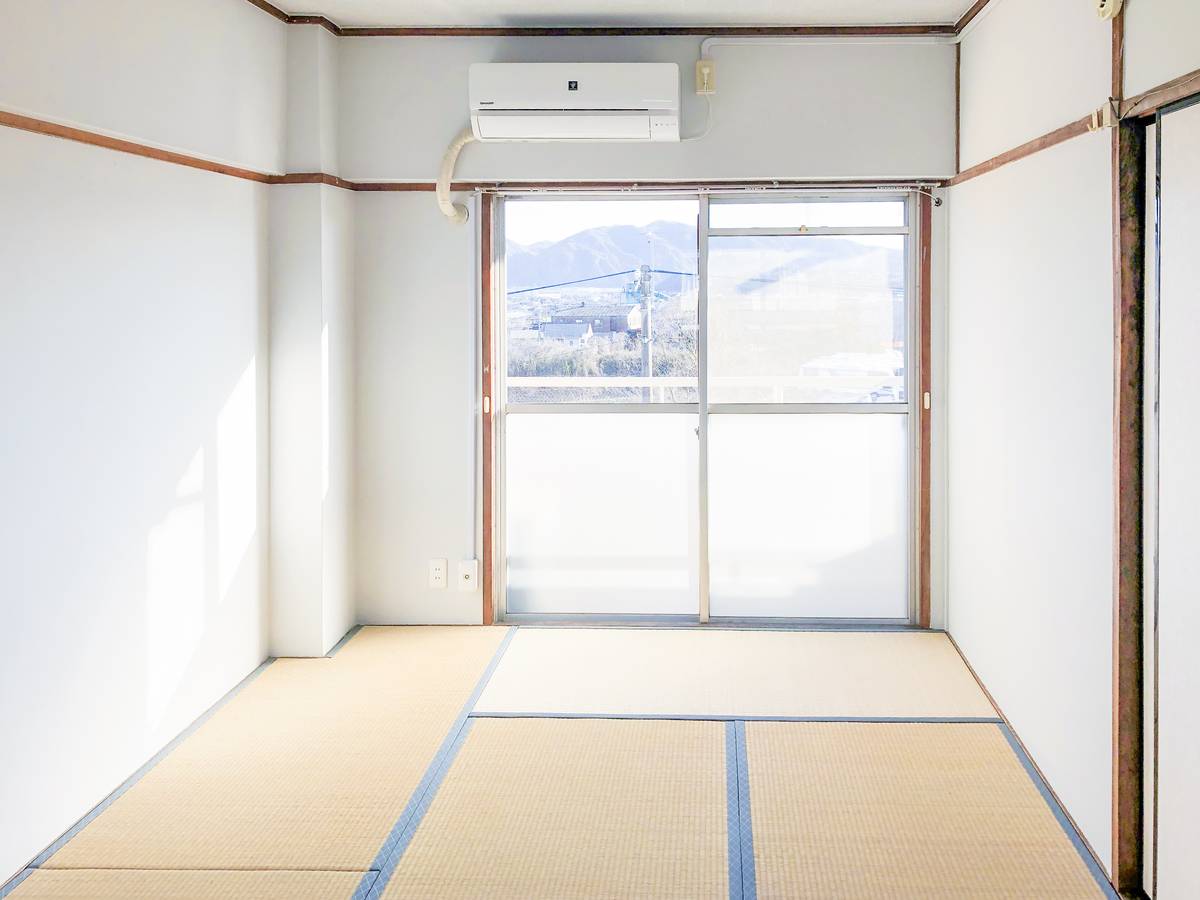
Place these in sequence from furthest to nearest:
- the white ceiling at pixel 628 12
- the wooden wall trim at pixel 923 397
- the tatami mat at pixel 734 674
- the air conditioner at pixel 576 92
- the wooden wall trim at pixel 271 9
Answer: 1. the wooden wall trim at pixel 923 397
2. the air conditioner at pixel 576 92
3. the white ceiling at pixel 628 12
4. the wooden wall trim at pixel 271 9
5. the tatami mat at pixel 734 674

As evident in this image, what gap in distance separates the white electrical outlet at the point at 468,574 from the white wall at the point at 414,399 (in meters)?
0.04

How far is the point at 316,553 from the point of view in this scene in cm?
398

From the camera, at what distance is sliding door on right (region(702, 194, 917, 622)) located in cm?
432

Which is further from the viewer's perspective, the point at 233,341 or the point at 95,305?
the point at 233,341

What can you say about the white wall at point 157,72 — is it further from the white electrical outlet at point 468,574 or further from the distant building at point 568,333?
the white electrical outlet at point 468,574

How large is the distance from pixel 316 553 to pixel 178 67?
1.88m

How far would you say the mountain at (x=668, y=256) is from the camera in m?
4.32

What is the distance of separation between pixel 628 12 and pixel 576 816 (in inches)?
120

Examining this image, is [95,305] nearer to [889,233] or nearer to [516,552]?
[516,552]

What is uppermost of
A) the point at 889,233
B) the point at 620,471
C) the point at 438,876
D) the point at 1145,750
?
the point at 889,233

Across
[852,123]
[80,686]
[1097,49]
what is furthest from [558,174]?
[80,686]

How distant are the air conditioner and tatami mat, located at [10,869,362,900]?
2.90m

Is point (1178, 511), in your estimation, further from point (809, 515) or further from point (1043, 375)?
point (809, 515)

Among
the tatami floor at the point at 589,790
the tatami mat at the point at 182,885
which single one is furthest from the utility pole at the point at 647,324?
the tatami mat at the point at 182,885
